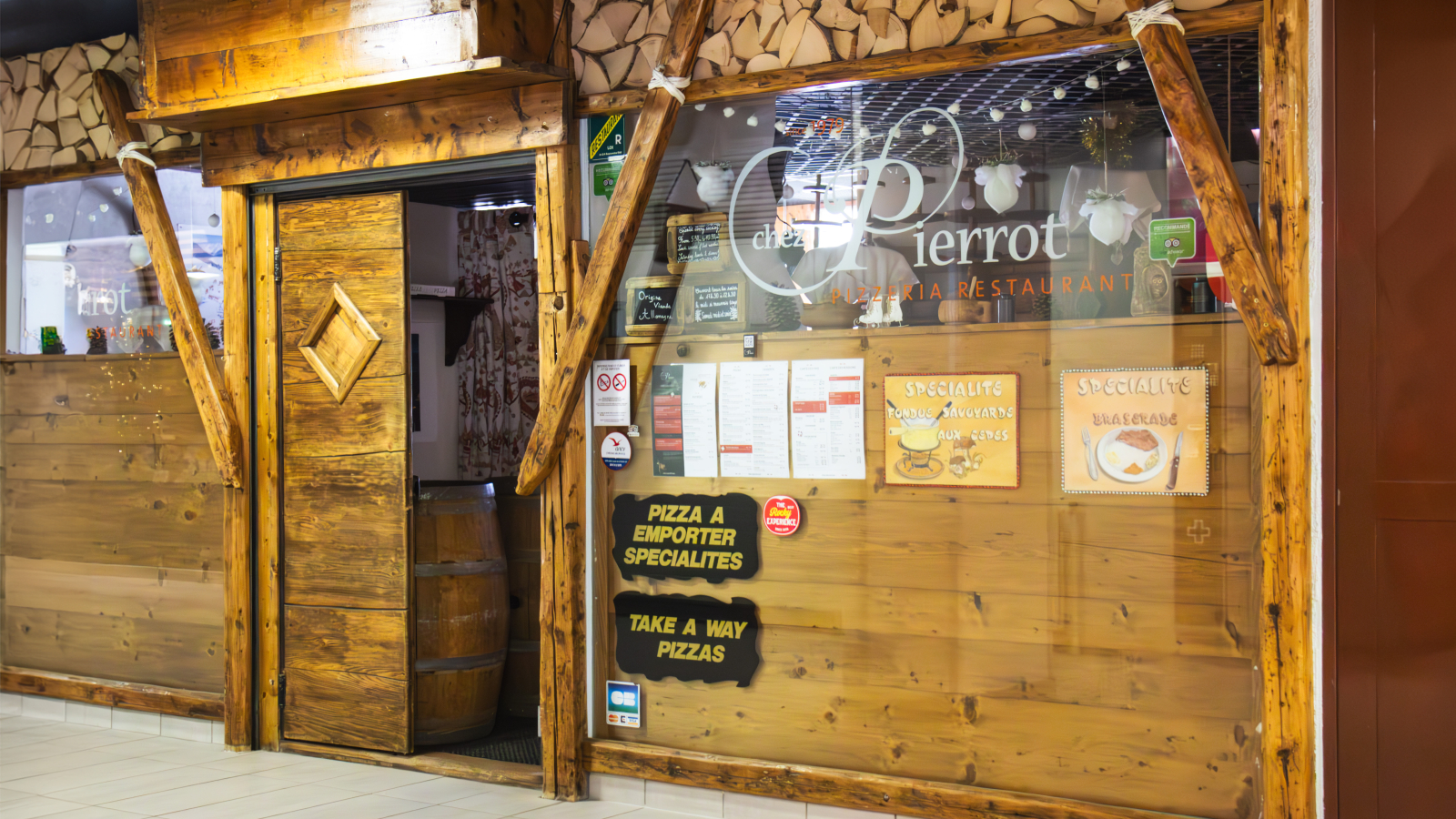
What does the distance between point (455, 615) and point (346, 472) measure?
752mm

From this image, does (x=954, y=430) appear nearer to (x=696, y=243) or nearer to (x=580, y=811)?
(x=696, y=243)

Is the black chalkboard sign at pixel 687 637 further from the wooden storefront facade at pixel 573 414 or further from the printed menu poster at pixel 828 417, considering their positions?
the printed menu poster at pixel 828 417

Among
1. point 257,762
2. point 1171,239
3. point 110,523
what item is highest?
point 1171,239

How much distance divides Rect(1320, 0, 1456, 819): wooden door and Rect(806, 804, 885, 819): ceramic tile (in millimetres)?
1336

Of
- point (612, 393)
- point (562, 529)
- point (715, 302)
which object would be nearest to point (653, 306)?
point (715, 302)

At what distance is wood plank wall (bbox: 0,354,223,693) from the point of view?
16.6 feet

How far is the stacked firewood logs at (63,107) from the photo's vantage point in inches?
204

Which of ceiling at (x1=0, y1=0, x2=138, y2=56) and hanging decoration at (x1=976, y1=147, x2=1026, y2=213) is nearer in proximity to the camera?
hanging decoration at (x1=976, y1=147, x2=1026, y2=213)

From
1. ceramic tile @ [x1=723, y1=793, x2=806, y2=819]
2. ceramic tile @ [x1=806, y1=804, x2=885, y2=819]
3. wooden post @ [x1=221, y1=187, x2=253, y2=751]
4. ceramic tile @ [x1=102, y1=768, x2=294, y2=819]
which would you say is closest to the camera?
ceramic tile @ [x1=806, y1=804, x2=885, y2=819]

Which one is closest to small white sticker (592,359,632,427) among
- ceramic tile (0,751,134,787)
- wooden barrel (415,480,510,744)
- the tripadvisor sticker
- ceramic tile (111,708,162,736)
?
wooden barrel (415,480,510,744)

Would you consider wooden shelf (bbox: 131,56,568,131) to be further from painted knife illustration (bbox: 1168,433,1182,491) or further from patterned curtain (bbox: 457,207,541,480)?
painted knife illustration (bbox: 1168,433,1182,491)

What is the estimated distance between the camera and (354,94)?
4.16m

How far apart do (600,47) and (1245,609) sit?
2.86 metres

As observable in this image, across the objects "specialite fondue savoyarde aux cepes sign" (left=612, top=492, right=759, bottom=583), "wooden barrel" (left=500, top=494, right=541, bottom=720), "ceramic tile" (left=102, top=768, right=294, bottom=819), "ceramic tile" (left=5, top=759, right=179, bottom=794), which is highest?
"specialite fondue savoyarde aux cepes sign" (left=612, top=492, right=759, bottom=583)
